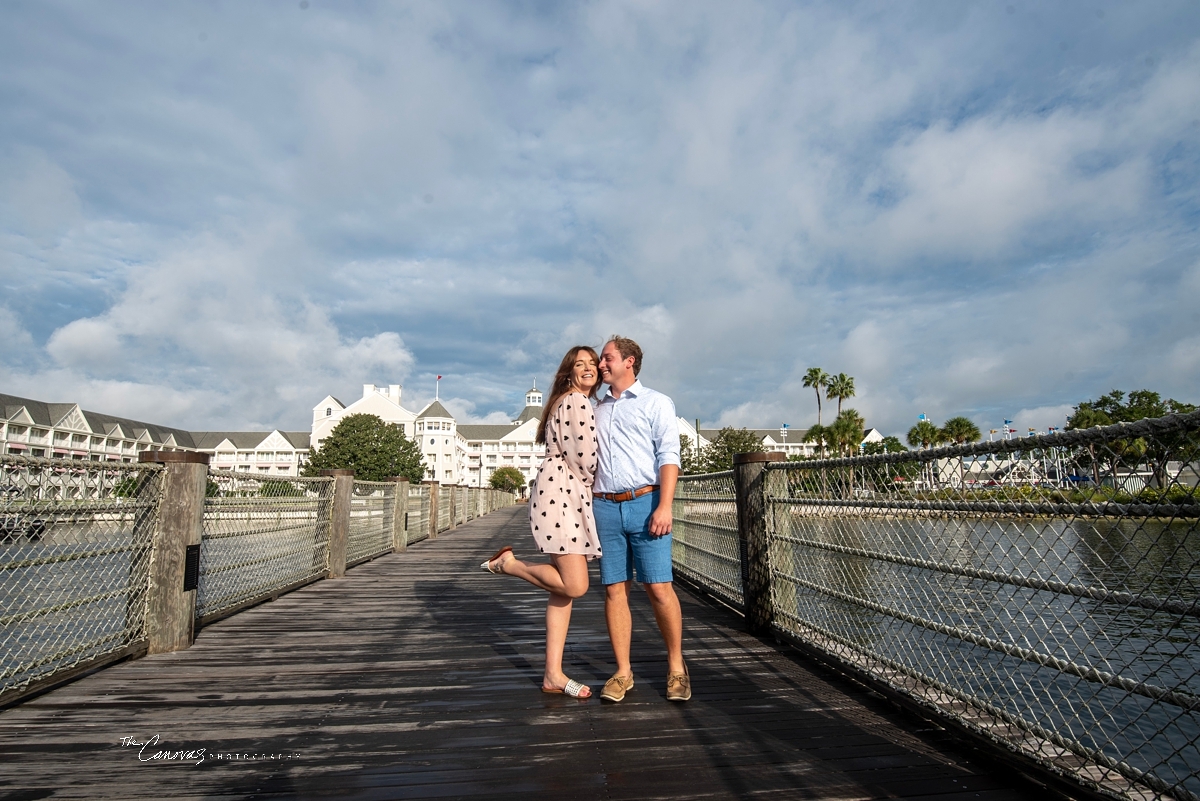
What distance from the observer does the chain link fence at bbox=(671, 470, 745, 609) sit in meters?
5.29

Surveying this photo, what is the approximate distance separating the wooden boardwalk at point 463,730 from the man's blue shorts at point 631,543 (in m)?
0.58

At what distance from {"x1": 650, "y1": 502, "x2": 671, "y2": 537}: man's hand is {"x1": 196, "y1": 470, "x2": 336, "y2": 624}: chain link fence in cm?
316

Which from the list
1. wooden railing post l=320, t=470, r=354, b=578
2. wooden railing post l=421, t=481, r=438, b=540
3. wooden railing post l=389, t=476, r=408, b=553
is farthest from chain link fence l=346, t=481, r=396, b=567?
wooden railing post l=421, t=481, r=438, b=540

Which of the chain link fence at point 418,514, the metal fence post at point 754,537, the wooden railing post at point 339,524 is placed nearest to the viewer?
the metal fence post at point 754,537

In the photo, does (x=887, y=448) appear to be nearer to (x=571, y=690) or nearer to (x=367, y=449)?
(x=571, y=690)

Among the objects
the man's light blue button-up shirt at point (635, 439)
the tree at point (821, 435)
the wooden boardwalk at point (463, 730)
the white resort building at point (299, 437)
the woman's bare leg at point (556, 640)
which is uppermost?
the white resort building at point (299, 437)

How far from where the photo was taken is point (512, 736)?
273 centimetres

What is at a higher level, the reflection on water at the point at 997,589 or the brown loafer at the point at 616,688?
the reflection on water at the point at 997,589

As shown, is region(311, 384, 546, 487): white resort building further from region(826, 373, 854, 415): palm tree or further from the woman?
the woman

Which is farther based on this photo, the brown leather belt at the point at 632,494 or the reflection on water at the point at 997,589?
the brown leather belt at the point at 632,494

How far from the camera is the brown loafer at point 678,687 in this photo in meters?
3.11

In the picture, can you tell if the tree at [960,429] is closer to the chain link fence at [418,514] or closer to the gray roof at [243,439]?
the chain link fence at [418,514]

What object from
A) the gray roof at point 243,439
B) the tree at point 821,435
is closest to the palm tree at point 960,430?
the tree at point 821,435

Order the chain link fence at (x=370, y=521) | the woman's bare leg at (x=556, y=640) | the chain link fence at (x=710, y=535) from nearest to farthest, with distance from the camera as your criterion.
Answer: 1. the woman's bare leg at (x=556, y=640)
2. the chain link fence at (x=710, y=535)
3. the chain link fence at (x=370, y=521)
